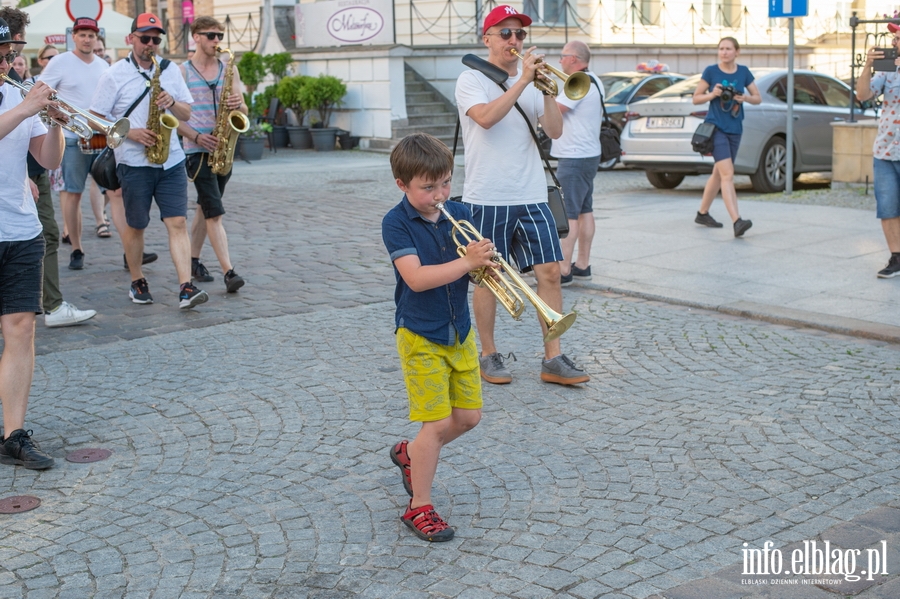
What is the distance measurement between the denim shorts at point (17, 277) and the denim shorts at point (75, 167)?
4.65 metres

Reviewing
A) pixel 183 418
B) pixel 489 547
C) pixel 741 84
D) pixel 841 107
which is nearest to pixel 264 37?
pixel 841 107

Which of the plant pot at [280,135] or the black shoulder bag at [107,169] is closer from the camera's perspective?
the black shoulder bag at [107,169]

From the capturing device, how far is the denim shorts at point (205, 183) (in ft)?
26.9

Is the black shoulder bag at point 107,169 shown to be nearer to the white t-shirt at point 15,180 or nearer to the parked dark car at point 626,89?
the white t-shirt at point 15,180

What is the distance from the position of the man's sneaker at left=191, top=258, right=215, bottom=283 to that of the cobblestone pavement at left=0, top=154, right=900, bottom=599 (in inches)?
42.9

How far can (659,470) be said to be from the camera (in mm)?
4648

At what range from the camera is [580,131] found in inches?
321

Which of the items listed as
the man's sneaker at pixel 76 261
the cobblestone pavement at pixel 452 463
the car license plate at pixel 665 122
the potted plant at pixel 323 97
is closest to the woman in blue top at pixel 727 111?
the cobblestone pavement at pixel 452 463

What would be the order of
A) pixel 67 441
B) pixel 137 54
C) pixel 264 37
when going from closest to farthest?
pixel 67 441, pixel 137 54, pixel 264 37

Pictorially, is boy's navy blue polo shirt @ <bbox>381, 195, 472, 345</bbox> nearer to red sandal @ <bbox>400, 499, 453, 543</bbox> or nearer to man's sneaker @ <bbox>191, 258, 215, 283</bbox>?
red sandal @ <bbox>400, 499, 453, 543</bbox>

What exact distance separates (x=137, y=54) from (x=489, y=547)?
5163mm

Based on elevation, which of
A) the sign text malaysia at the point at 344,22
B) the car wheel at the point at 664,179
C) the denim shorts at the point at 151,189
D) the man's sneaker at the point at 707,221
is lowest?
the man's sneaker at the point at 707,221

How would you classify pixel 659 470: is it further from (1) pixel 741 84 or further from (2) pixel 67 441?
(1) pixel 741 84

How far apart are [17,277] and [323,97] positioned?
17.7 m
